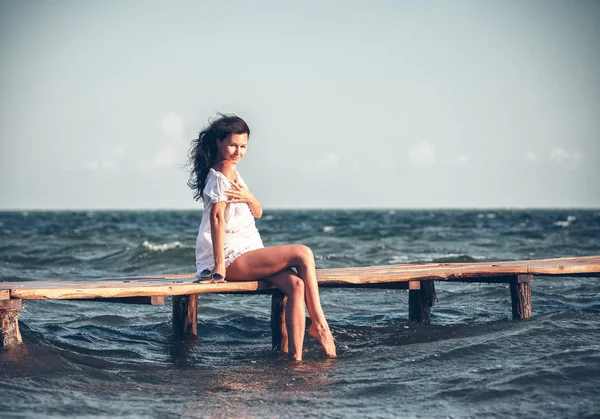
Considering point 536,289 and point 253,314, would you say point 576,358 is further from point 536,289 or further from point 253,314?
point 536,289

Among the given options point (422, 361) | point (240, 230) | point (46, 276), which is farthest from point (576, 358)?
point (46, 276)

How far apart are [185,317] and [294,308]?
238 centimetres

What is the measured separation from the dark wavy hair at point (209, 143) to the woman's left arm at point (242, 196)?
1.04 feet

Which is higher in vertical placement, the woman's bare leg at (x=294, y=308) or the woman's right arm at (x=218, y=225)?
the woman's right arm at (x=218, y=225)

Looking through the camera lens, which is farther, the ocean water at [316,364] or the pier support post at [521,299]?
the pier support post at [521,299]

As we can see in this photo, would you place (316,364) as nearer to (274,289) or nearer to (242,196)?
(274,289)

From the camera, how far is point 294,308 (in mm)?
6633

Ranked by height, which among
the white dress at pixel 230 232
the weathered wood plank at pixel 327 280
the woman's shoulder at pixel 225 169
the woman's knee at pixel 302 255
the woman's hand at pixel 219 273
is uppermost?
the woman's shoulder at pixel 225 169

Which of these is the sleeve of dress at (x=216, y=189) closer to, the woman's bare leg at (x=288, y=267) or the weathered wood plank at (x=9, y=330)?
the woman's bare leg at (x=288, y=267)

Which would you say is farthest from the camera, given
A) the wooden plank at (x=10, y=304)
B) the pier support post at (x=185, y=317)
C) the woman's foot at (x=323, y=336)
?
the pier support post at (x=185, y=317)

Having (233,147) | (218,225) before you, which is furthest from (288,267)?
(233,147)

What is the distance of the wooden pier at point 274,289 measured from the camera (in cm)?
649

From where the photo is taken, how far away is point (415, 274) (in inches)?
310

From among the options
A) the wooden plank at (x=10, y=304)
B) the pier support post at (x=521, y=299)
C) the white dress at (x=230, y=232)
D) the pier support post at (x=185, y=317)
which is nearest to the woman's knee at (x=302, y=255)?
the white dress at (x=230, y=232)
